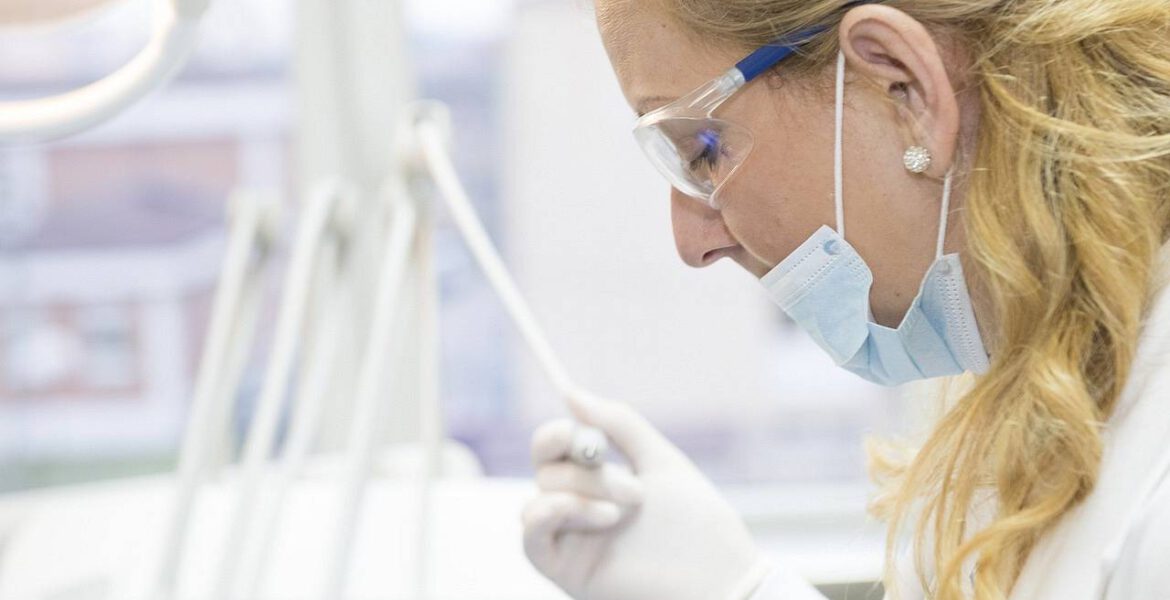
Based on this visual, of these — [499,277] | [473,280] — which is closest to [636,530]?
[499,277]

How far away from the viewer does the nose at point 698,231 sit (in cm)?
92

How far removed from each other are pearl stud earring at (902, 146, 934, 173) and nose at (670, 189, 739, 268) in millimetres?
161

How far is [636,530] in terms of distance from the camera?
3.67ft

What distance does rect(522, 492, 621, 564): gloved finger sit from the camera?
41.9 inches

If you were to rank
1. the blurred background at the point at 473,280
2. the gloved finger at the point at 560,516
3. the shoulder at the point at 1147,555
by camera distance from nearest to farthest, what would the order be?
the shoulder at the point at 1147,555, the gloved finger at the point at 560,516, the blurred background at the point at 473,280

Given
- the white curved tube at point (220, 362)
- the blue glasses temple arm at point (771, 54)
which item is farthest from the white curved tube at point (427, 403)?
the blue glasses temple arm at point (771, 54)

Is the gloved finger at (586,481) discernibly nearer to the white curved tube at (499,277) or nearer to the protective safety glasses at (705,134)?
the white curved tube at (499,277)

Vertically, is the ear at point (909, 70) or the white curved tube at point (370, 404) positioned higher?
the ear at point (909, 70)

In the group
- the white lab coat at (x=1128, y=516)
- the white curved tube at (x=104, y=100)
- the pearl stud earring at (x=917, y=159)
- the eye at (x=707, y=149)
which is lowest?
the white lab coat at (x=1128, y=516)

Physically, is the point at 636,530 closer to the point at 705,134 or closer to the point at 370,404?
the point at 370,404

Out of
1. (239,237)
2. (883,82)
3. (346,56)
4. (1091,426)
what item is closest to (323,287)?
(239,237)

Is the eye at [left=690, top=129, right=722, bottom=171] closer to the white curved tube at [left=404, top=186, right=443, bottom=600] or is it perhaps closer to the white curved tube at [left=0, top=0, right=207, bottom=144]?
the white curved tube at [left=0, top=0, right=207, bottom=144]

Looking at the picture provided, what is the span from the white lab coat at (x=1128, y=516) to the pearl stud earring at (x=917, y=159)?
0.16 m

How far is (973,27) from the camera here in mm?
780
